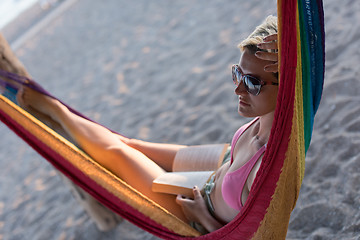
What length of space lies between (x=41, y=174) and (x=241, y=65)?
7.54ft

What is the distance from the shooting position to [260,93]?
1182mm

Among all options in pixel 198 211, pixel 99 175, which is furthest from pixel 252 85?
pixel 99 175

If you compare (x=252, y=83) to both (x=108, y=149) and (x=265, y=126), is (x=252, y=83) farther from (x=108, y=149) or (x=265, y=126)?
(x=108, y=149)

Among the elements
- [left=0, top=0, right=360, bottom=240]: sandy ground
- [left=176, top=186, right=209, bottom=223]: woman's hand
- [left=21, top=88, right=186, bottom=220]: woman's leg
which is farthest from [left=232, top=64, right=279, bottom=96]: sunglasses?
[left=21, top=88, right=186, bottom=220]: woman's leg

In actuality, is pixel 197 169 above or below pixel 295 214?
above

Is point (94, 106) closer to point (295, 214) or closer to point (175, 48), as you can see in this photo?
point (175, 48)

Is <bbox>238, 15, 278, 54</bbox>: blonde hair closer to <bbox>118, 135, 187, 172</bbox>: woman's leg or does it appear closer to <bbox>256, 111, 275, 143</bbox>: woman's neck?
<bbox>256, 111, 275, 143</bbox>: woman's neck

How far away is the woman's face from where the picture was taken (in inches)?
46.1

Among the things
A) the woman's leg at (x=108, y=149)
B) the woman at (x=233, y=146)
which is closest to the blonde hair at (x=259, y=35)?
the woman at (x=233, y=146)

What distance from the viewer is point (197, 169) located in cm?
163

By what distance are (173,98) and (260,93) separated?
6.68ft

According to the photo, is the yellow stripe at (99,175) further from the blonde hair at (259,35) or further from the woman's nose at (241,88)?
the blonde hair at (259,35)

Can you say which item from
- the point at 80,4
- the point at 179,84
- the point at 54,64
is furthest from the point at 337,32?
the point at 80,4

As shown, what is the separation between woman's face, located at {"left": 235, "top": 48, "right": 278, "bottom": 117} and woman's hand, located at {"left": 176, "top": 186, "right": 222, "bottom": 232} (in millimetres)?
373
